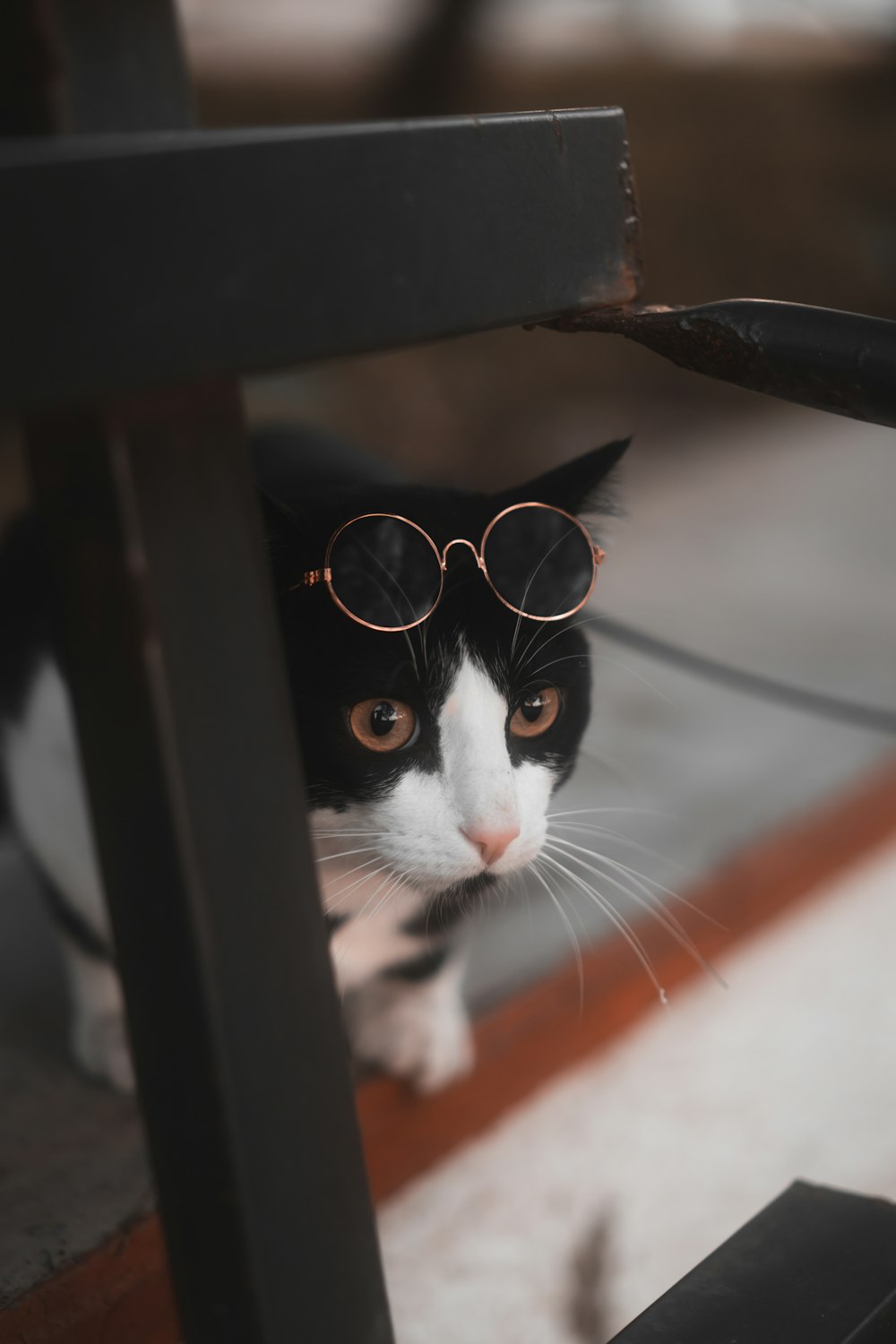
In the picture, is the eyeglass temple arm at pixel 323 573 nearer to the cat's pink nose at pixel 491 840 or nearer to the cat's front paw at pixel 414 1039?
the cat's pink nose at pixel 491 840

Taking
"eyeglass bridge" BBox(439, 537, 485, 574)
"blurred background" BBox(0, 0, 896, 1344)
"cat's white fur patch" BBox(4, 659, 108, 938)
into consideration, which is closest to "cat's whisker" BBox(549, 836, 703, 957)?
"blurred background" BBox(0, 0, 896, 1344)

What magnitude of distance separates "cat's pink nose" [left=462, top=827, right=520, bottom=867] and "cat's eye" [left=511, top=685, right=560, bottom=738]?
40 mm

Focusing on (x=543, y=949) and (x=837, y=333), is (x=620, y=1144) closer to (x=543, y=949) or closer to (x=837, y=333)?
(x=543, y=949)

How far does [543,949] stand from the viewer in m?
0.92

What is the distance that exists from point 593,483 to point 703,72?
2728 mm

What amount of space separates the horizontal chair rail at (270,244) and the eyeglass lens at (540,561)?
0.08 metres

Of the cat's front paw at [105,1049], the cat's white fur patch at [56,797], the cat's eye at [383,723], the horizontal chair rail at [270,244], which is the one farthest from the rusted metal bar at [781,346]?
the cat's front paw at [105,1049]

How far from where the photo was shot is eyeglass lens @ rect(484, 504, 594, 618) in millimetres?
404

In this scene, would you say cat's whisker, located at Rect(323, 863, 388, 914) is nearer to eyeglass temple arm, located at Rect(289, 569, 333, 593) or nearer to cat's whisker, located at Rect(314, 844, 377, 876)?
cat's whisker, located at Rect(314, 844, 377, 876)

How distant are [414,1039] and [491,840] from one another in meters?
0.42

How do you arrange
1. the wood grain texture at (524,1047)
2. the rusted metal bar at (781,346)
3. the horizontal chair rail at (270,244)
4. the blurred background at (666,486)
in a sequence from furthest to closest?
1. the blurred background at (666,486)
2. the wood grain texture at (524,1047)
3. the rusted metal bar at (781,346)
4. the horizontal chair rail at (270,244)

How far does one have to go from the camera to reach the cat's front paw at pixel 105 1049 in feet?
2.58

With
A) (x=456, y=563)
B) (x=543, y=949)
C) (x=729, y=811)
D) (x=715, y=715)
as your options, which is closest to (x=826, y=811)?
(x=729, y=811)

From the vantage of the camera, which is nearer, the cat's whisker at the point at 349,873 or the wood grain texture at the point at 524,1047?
the cat's whisker at the point at 349,873
